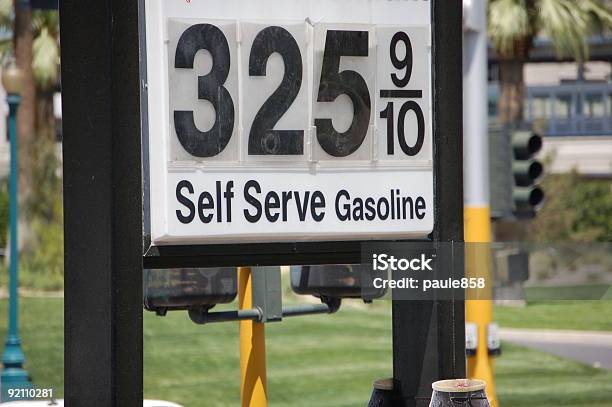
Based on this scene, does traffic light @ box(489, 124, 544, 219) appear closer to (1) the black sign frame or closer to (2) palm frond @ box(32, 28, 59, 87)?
(1) the black sign frame

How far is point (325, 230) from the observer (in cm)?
497

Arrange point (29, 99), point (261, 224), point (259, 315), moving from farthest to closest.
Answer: point (29, 99)
point (259, 315)
point (261, 224)

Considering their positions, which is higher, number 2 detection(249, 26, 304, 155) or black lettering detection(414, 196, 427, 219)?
number 2 detection(249, 26, 304, 155)

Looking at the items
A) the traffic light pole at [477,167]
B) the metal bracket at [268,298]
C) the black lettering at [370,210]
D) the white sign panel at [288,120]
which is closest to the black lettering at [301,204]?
the white sign panel at [288,120]

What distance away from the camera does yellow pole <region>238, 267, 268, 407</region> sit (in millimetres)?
8320

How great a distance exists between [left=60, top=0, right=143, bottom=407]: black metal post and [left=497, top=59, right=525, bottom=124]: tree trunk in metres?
25.4

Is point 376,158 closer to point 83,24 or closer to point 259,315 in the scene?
point 83,24

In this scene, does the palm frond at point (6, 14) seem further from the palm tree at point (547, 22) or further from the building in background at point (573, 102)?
the building in background at point (573, 102)

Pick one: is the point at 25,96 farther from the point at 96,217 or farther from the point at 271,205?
the point at 96,217

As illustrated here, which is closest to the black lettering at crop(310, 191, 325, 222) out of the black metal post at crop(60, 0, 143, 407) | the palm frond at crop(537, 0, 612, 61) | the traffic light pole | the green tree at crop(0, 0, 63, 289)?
the black metal post at crop(60, 0, 143, 407)

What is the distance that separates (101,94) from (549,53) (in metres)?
44.9

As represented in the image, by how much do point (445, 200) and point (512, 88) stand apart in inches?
1005

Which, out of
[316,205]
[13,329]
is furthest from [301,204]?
[13,329]

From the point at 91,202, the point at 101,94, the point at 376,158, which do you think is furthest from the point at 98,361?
the point at 376,158
